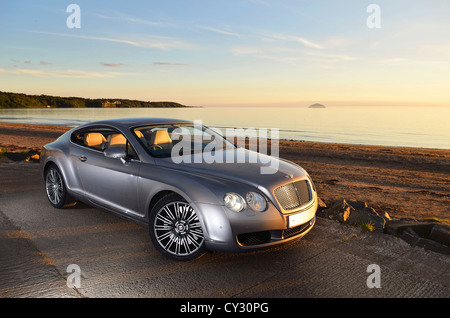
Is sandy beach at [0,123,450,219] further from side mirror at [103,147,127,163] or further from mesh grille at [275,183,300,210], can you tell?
side mirror at [103,147,127,163]

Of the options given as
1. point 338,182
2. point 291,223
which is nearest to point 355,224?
point 291,223

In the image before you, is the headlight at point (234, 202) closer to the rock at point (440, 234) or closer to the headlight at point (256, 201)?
the headlight at point (256, 201)

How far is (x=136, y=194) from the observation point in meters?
4.29

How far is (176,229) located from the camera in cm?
391

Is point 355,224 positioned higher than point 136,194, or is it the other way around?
point 136,194

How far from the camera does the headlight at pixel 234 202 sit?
141 inches

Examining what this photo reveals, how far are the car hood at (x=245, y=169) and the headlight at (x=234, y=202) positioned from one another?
0.22 meters

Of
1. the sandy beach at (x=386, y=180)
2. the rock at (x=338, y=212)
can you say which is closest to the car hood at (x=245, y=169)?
the rock at (x=338, y=212)

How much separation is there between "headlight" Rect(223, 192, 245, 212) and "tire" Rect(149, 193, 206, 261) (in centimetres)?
40

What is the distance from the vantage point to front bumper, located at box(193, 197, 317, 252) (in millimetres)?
3549

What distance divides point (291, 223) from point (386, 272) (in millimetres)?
1123

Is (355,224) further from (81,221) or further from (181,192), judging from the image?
(81,221)

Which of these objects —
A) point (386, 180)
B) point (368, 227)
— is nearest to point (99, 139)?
point (368, 227)

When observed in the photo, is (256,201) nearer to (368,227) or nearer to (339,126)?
(368,227)
